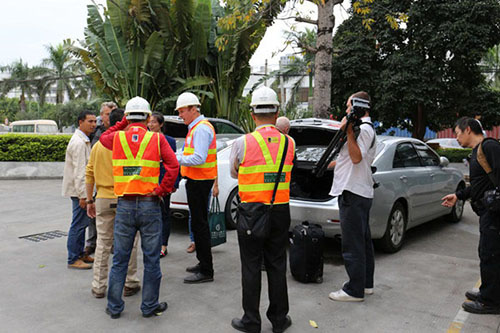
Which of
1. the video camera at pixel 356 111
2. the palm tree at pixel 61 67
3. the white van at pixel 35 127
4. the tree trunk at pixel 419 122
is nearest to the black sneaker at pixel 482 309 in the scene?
the video camera at pixel 356 111

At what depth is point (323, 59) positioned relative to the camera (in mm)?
10328

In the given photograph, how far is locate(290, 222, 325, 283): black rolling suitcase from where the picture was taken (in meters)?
4.85

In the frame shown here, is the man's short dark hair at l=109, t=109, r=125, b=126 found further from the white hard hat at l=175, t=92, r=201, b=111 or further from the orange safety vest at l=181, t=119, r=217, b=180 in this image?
the orange safety vest at l=181, t=119, r=217, b=180

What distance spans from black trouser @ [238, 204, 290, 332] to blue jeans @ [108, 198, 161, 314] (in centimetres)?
85

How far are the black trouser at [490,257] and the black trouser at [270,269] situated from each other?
6.45ft

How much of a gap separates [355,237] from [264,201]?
48.5 inches

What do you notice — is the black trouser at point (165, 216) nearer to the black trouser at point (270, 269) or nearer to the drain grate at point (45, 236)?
the drain grate at point (45, 236)

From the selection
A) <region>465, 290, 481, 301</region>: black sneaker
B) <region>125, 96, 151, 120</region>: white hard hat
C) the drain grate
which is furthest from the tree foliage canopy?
<region>125, 96, 151, 120</region>: white hard hat

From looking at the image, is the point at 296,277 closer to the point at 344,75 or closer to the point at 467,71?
the point at 344,75

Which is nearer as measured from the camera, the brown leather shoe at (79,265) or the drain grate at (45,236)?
the brown leather shoe at (79,265)

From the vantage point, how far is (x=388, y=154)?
600 cm

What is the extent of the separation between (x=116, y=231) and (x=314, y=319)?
1972mm

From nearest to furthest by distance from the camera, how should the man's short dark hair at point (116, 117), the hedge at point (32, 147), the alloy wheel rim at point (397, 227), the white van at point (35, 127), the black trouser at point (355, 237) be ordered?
the black trouser at point (355, 237)
the man's short dark hair at point (116, 117)
the alloy wheel rim at point (397, 227)
the hedge at point (32, 147)
the white van at point (35, 127)

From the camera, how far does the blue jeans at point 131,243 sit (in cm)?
388
